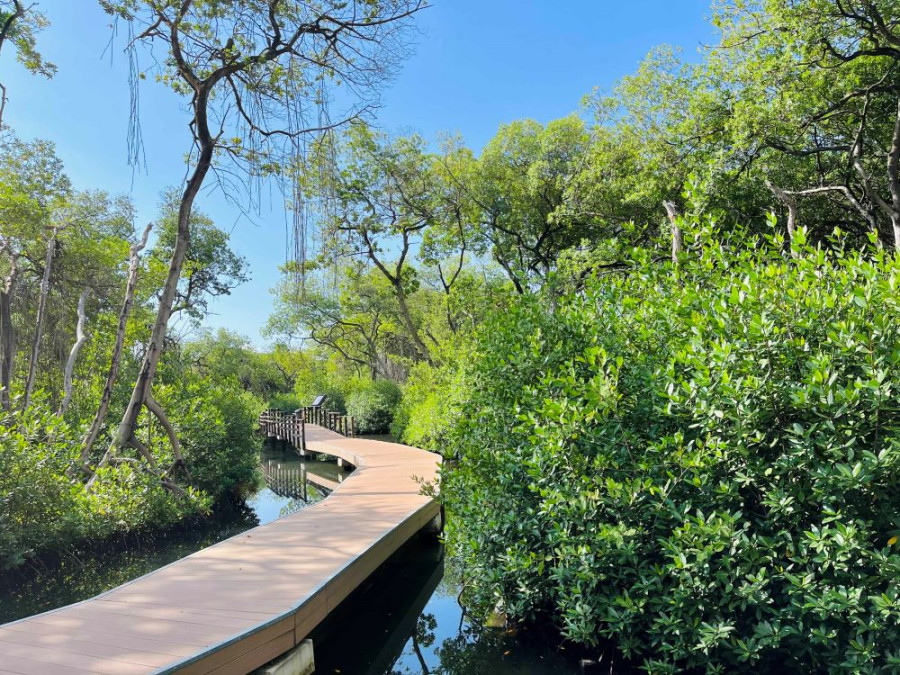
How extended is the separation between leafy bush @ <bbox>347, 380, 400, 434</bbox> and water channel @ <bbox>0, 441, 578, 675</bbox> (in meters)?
11.8

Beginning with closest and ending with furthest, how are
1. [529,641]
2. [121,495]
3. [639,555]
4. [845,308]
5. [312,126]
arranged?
[845,308], [639,555], [312,126], [529,641], [121,495]

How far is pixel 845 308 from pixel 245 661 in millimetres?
3720

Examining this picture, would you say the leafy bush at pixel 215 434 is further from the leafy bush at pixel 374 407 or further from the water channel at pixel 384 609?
the leafy bush at pixel 374 407

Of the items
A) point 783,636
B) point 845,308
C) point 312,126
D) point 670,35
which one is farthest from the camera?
point 670,35

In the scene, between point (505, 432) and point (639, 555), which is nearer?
point (639, 555)

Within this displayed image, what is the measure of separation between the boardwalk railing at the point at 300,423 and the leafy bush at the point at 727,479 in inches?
504

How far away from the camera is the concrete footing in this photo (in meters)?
3.15

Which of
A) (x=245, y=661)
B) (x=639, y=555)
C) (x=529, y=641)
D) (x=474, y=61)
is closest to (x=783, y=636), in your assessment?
(x=639, y=555)

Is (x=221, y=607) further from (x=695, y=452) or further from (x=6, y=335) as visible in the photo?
(x=6, y=335)

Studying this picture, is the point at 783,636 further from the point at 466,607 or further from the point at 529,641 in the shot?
the point at 466,607

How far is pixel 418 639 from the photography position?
468cm

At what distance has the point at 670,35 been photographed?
1317 centimetres

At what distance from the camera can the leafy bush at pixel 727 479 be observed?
245 centimetres

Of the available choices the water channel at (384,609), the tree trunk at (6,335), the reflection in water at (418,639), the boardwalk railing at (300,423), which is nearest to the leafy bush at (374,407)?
the boardwalk railing at (300,423)
